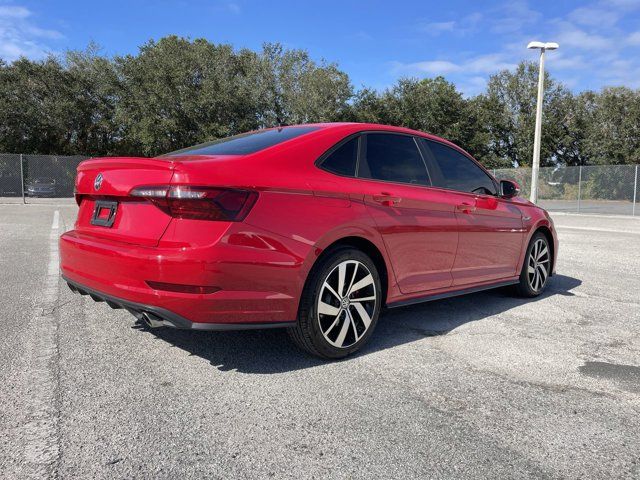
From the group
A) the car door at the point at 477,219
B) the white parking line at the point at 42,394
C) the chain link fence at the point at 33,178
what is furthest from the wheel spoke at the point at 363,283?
the chain link fence at the point at 33,178

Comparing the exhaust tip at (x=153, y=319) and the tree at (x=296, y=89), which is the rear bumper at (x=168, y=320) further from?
the tree at (x=296, y=89)

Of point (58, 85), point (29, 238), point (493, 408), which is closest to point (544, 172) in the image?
point (29, 238)

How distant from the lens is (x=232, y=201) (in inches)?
111

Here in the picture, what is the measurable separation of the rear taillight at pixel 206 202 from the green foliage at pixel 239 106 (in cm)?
3101

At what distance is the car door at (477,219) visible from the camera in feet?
14.3

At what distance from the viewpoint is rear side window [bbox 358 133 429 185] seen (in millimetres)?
3715

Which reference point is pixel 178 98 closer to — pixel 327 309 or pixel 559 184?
pixel 559 184

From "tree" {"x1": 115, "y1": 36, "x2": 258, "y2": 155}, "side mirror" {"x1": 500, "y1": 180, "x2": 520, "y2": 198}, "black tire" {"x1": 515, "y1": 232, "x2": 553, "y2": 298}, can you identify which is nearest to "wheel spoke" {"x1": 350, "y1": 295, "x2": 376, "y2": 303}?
"side mirror" {"x1": 500, "y1": 180, "x2": 520, "y2": 198}

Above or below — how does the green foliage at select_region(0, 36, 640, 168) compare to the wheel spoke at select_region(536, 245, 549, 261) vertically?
above

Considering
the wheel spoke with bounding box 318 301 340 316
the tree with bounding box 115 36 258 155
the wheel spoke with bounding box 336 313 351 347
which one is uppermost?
the tree with bounding box 115 36 258 155

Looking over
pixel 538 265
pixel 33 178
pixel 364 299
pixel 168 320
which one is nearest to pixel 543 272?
pixel 538 265

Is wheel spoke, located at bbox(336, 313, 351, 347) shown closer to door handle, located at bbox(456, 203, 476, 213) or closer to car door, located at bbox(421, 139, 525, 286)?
car door, located at bbox(421, 139, 525, 286)

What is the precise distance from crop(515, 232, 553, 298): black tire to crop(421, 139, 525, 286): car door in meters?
0.23

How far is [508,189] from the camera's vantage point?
512 centimetres
